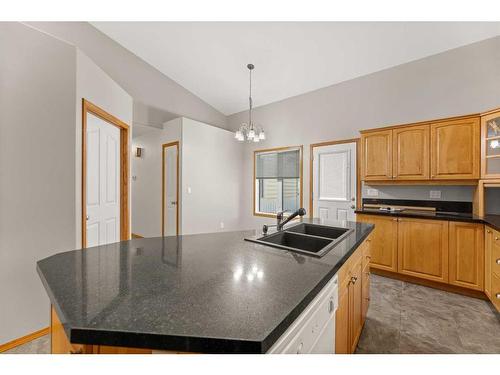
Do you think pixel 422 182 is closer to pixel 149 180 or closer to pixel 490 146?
pixel 490 146

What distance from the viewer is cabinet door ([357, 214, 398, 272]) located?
9.80 ft

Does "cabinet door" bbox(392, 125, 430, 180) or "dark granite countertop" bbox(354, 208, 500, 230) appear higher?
"cabinet door" bbox(392, 125, 430, 180)

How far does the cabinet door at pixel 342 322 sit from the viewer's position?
118 cm

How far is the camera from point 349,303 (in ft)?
4.57

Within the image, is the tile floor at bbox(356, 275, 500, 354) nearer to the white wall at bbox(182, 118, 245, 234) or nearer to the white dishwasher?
the white dishwasher

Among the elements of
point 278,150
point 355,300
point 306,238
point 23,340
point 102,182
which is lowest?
point 23,340

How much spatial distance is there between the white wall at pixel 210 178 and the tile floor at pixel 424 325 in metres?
2.78

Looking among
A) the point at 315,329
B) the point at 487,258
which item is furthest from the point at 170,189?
the point at 487,258

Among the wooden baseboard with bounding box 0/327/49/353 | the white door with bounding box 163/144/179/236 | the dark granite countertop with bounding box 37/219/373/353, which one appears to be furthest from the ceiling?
the wooden baseboard with bounding box 0/327/49/353

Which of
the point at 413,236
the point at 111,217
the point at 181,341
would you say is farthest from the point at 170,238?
the point at 413,236

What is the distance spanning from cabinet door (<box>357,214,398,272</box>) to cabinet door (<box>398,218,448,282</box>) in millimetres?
56

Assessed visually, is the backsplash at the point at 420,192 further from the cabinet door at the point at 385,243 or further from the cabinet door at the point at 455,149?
the cabinet door at the point at 385,243

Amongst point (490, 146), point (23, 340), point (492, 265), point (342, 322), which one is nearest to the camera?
point (342, 322)

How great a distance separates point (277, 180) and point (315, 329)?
4099 mm
